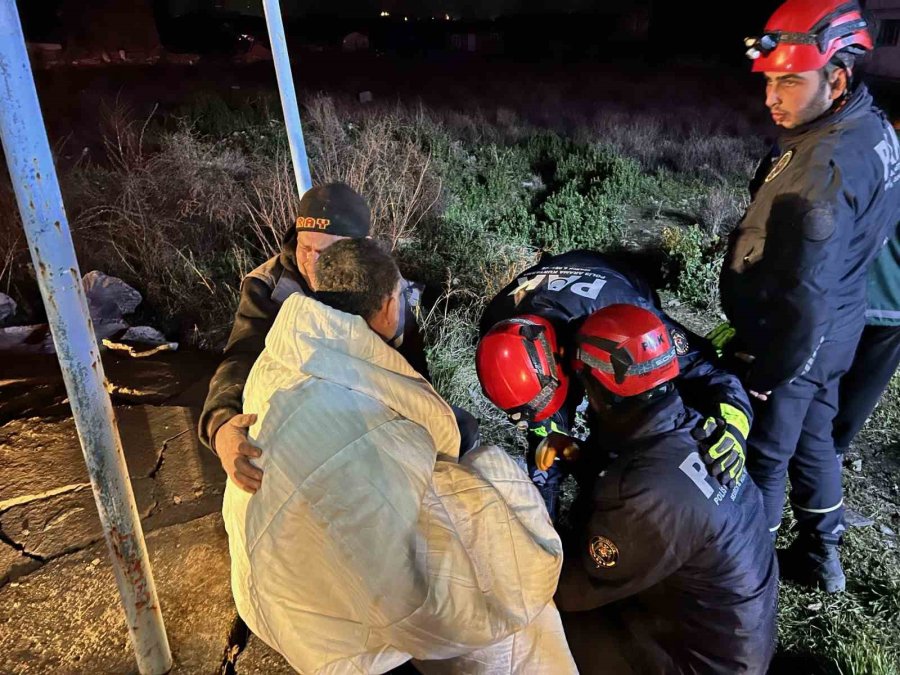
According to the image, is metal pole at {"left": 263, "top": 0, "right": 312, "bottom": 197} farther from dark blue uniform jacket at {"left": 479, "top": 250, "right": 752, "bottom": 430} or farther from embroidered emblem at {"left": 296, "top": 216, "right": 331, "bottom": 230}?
dark blue uniform jacket at {"left": 479, "top": 250, "right": 752, "bottom": 430}

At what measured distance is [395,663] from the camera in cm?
157

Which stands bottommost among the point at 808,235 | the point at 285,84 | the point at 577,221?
the point at 577,221

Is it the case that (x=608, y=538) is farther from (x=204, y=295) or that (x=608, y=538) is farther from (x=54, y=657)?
(x=204, y=295)

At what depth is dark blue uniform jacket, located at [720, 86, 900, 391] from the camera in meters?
2.42

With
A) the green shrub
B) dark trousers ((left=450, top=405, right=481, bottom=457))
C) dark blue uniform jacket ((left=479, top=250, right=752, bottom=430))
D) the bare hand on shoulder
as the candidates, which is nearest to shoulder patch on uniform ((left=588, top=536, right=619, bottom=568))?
dark blue uniform jacket ((left=479, top=250, right=752, bottom=430))

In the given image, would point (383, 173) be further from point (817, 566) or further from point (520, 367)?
point (817, 566)

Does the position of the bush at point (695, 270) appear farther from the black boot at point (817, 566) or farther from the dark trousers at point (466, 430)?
the dark trousers at point (466, 430)

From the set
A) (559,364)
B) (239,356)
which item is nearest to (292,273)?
(239,356)

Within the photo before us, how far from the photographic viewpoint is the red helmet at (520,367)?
231 centimetres

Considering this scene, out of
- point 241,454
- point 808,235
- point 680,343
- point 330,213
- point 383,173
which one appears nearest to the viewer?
point 241,454

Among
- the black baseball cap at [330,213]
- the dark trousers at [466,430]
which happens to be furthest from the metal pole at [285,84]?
the dark trousers at [466,430]

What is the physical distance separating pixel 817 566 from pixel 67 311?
315cm

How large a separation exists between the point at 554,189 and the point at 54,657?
7452 mm

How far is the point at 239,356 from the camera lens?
8.48 feet
